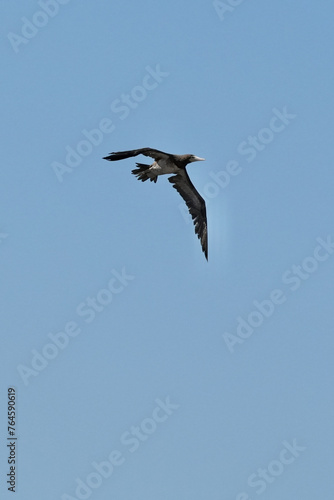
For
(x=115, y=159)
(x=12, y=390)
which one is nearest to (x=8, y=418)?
(x=12, y=390)

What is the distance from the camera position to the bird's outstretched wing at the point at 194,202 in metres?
43.4

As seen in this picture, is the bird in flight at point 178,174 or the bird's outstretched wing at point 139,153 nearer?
the bird's outstretched wing at point 139,153

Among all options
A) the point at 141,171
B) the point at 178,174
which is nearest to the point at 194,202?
the point at 178,174

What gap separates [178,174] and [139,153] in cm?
556

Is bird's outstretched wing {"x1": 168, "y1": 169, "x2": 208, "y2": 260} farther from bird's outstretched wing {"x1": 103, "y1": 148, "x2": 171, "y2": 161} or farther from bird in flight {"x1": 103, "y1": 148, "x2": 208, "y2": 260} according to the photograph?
bird's outstretched wing {"x1": 103, "y1": 148, "x2": 171, "y2": 161}

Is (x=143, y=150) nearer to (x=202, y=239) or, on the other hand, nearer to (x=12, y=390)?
(x=202, y=239)

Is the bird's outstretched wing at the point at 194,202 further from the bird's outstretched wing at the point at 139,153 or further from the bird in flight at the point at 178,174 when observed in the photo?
the bird's outstretched wing at the point at 139,153

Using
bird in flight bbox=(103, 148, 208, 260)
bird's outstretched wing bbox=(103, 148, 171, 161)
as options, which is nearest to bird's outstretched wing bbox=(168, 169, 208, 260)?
bird in flight bbox=(103, 148, 208, 260)

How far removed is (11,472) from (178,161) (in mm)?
14733

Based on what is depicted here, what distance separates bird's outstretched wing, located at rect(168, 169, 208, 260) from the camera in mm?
43375

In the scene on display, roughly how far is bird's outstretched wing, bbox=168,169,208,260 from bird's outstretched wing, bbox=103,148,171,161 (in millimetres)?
3309

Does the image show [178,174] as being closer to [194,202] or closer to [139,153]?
[194,202]

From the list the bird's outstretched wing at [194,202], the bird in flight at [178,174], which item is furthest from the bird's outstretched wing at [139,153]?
the bird's outstretched wing at [194,202]

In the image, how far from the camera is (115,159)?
3638 centimetres
